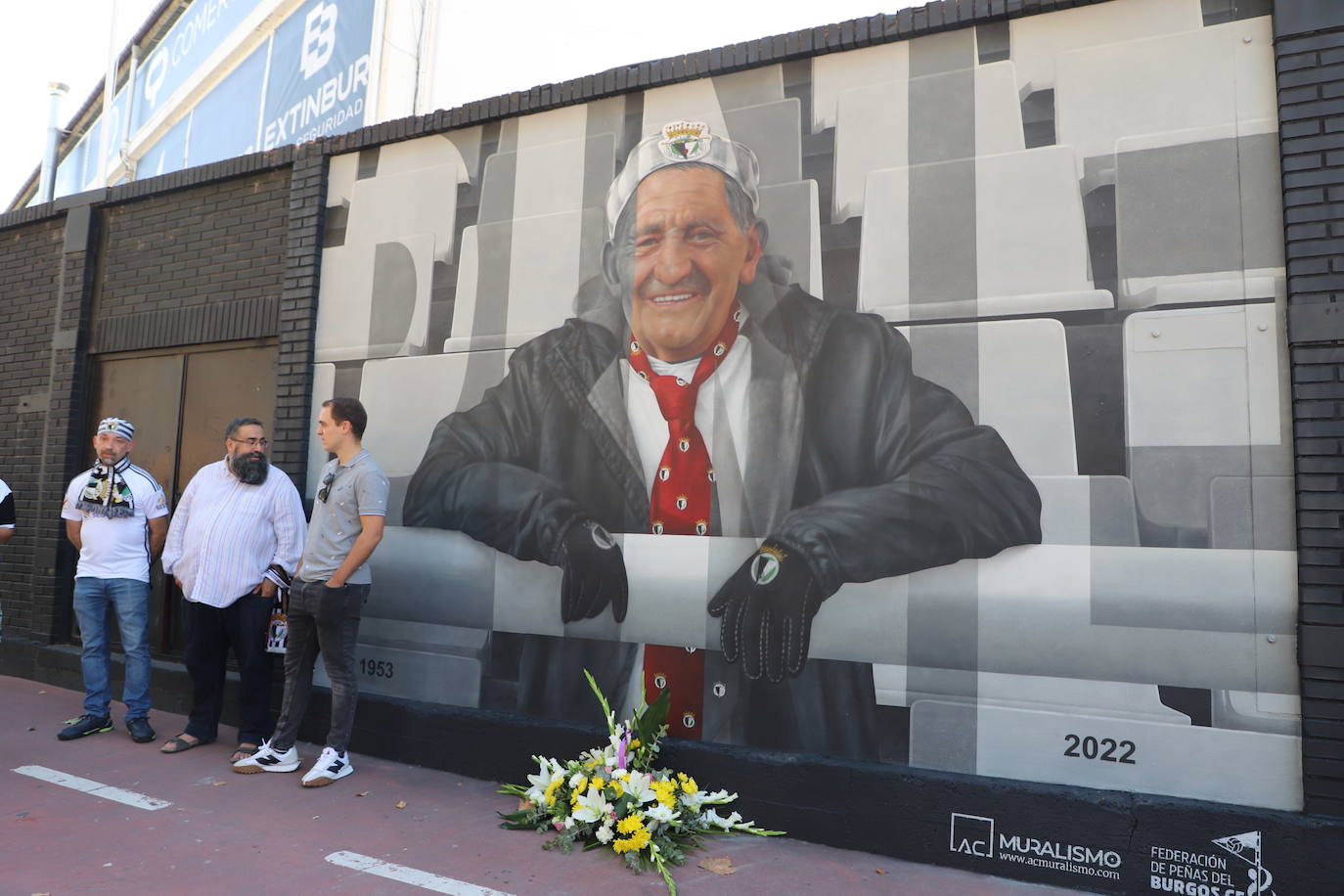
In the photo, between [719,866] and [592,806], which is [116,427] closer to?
[592,806]

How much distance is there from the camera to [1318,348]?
381 cm

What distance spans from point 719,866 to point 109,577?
4385 millimetres

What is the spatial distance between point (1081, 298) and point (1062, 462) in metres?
0.74

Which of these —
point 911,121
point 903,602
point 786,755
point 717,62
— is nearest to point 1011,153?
point 911,121

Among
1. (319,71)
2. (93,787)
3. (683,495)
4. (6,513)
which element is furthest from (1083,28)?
(319,71)

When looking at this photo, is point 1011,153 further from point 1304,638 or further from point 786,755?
point 786,755

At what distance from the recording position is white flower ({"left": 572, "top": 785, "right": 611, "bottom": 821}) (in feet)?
13.9

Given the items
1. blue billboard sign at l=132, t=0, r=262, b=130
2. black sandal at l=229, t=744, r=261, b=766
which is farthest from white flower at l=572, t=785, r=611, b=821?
blue billboard sign at l=132, t=0, r=262, b=130

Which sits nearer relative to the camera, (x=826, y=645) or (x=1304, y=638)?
(x=1304, y=638)

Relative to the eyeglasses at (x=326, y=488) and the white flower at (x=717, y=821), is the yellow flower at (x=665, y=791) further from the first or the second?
the eyeglasses at (x=326, y=488)

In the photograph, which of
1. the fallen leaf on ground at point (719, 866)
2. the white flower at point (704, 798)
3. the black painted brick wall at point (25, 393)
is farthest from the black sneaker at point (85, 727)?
the fallen leaf on ground at point (719, 866)

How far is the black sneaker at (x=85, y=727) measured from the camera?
5.89 m

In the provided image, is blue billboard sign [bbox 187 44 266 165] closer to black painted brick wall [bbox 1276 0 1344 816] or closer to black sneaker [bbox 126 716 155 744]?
black sneaker [bbox 126 716 155 744]

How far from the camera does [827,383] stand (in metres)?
4.81
